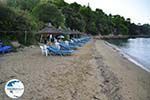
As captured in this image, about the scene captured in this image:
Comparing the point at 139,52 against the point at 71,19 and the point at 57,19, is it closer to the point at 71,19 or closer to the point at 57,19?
the point at 57,19

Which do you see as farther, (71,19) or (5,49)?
(71,19)

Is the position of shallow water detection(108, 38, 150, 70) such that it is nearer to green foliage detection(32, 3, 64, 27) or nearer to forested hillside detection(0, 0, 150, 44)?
forested hillside detection(0, 0, 150, 44)

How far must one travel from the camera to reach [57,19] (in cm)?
5347

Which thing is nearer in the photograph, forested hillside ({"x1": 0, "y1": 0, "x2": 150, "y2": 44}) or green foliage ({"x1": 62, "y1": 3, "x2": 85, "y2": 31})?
forested hillside ({"x1": 0, "y1": 0, "x2": 150, "y2": 44})

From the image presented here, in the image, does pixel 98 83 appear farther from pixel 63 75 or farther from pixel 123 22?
pixel 123 22

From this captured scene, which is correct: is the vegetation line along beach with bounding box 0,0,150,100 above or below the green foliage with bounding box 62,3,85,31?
below

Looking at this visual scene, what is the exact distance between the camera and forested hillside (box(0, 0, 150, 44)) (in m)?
27.4

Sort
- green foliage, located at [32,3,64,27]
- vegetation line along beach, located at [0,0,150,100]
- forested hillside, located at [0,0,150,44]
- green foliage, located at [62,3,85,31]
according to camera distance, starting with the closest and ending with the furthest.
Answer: vegetation line along beach, located at [0,0,150,100]
forested hillside, located at [0,0,150,44]
green foliage, located at [32,3,64,27]
green foliage, located at [62,3,85,31]

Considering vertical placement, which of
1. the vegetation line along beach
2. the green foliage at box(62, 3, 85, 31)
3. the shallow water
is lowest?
the shallow water

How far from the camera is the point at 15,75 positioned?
Answer: 476 inches

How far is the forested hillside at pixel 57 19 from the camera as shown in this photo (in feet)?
90.0

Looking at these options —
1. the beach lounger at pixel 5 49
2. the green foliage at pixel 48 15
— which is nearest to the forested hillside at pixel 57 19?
the green foliage at pixel 48 15

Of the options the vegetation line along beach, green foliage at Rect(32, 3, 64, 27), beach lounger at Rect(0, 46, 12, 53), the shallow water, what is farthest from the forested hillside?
the shallow water

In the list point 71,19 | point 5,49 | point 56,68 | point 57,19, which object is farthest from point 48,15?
point 56,68
